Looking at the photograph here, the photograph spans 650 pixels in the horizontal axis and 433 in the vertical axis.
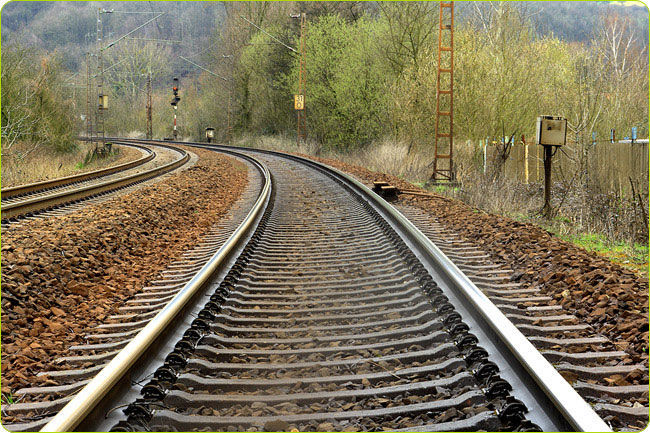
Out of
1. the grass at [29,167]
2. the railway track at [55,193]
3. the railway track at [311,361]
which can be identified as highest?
the grass at [29,167]

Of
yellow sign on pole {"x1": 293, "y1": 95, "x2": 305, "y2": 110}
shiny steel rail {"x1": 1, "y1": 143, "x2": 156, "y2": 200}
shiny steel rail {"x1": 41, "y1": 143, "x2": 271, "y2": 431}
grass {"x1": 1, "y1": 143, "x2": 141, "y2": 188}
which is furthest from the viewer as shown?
yellow sign on pole {"x1": 293, "y1": 95, "x2": 305, "y2": 110}

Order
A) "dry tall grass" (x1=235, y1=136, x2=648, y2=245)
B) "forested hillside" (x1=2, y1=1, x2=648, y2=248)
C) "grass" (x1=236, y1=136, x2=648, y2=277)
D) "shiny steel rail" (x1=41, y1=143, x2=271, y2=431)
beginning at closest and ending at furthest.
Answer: "shiny steel rail" (x1=41, y1=143, x2=271, y2=431) → "grass" (x1=236, y1=136, x2=648, y2=277) → "dry tall grass" (x1=235, y1=136, x2=648, y2=245) → "forested hillside" (x1=2, y1=1, x2=648, y2=248)

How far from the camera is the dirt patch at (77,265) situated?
4.15 metres

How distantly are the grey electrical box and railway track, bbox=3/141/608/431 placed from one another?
191 inches

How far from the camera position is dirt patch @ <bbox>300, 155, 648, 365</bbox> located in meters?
3.95

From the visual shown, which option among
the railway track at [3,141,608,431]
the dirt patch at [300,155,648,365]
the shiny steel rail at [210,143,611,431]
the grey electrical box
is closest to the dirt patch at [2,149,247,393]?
the railway track at [3,141,608,431]

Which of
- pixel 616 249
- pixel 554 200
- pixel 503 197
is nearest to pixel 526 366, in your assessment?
pixel 616 249

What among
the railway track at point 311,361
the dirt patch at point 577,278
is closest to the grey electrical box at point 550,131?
the dirt patch at point 577,278

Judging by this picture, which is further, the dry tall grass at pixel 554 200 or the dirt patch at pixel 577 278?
the dry tall grass at pixel 554 200

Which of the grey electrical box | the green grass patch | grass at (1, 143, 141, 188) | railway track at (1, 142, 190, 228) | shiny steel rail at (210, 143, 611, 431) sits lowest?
the green grass patch

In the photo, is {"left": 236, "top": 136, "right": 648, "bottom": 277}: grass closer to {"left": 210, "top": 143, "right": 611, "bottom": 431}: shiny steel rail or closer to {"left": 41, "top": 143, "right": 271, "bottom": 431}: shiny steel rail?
{"left": 210, "top": 143, "right": 611, "bottom": 431}: shiny steel rail

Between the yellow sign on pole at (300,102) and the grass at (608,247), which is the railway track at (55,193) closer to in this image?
the grass at (608,247)

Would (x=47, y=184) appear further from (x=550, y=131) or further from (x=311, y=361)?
(x=311, y=361)

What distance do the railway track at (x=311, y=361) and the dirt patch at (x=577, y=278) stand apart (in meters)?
A: 0.85
